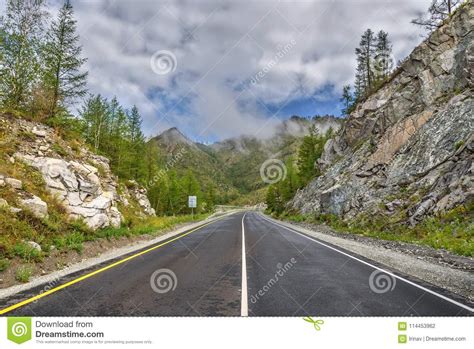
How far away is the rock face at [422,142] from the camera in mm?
17016

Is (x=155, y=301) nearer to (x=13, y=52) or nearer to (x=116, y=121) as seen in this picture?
(x=13, y=52)

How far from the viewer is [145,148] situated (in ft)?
163

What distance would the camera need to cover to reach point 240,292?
6500mm

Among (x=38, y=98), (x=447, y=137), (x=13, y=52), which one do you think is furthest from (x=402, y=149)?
(x=13, y=52)

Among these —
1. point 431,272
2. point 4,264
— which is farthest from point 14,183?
point 431,272

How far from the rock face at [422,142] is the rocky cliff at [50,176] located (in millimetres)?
17665

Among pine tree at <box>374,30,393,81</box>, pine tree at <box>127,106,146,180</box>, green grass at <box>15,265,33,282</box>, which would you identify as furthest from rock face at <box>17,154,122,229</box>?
pine tree at <box>374,30,393,81</box>

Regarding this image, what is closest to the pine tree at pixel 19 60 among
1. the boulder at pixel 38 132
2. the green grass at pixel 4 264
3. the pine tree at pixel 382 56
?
the boulder at pixel 38 132

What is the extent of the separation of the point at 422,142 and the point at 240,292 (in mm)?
→ 21028

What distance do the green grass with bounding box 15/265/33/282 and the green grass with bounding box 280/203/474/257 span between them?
14.3 m

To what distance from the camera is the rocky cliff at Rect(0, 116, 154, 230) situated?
11.7 metres

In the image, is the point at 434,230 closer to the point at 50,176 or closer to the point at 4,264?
the point at 4,264
